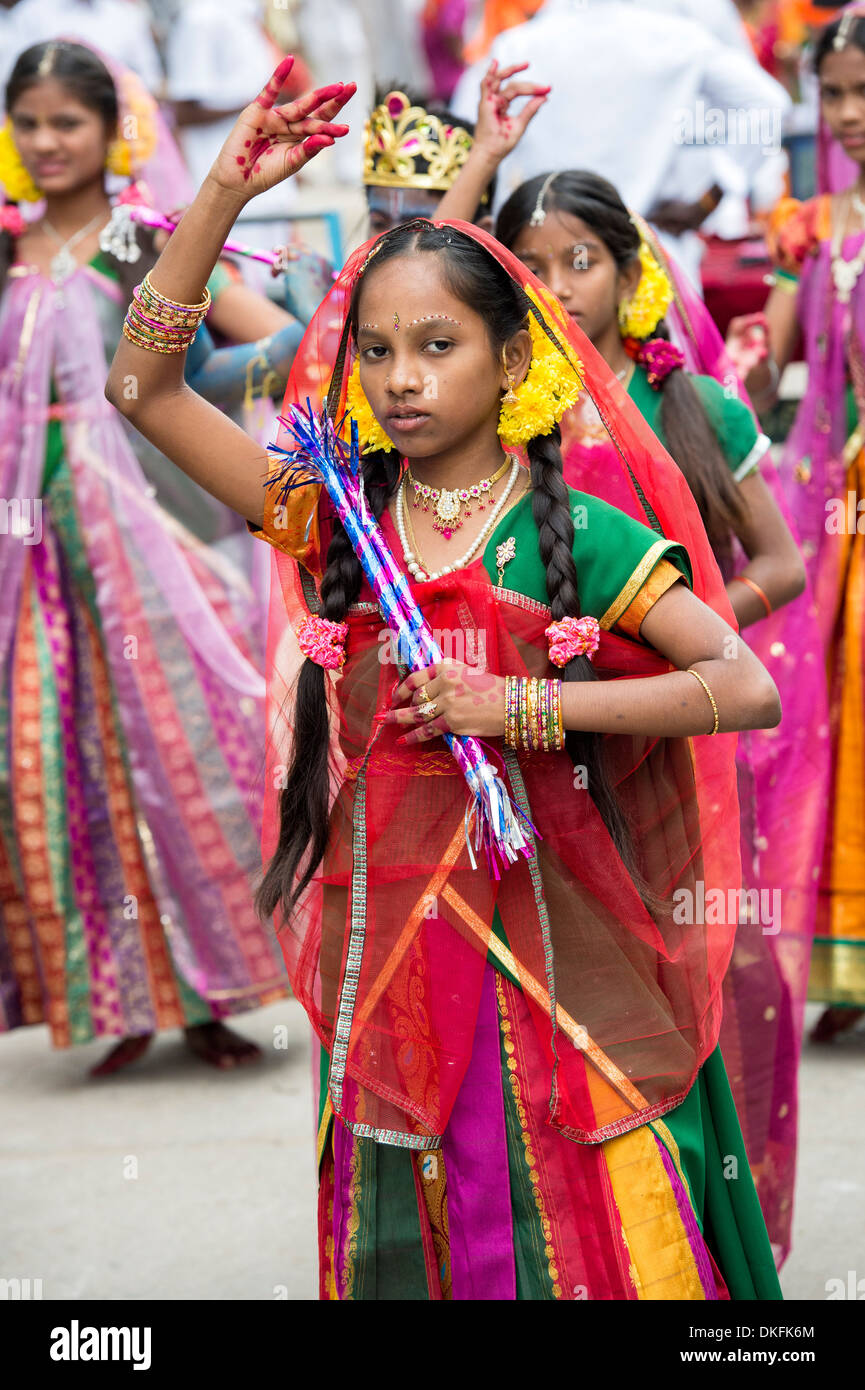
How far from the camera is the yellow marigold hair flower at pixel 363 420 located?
2152mm

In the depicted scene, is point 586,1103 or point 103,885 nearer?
point 586,1103

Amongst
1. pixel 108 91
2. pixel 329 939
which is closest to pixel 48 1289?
pixel 329 939

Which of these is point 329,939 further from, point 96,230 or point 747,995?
point 96,230

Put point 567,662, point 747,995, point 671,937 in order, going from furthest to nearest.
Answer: point 747,995 < point 671,937 < point 567,662

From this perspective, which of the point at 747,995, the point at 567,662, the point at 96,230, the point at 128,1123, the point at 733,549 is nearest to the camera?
the point at 567,662

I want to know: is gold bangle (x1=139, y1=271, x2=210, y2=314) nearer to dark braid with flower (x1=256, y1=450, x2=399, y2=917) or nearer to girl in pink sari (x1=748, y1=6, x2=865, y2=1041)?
dark braid with flower (x1=256, y1=450, x2=399, y2=917)

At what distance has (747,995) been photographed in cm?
292

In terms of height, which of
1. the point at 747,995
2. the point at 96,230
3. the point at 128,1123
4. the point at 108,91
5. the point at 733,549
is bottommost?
the point at 128,1123

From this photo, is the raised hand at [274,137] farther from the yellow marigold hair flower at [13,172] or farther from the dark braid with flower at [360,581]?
the yellow marigold hair flower at [13,172]

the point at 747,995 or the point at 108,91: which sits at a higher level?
the point at 108,91

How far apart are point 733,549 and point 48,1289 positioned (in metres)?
1.82

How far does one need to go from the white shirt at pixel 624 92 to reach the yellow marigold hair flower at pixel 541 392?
3792 mm

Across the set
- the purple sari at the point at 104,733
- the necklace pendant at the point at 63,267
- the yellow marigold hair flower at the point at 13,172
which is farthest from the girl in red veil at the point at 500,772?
the yellow marigold hair flower at the point at 13,172
